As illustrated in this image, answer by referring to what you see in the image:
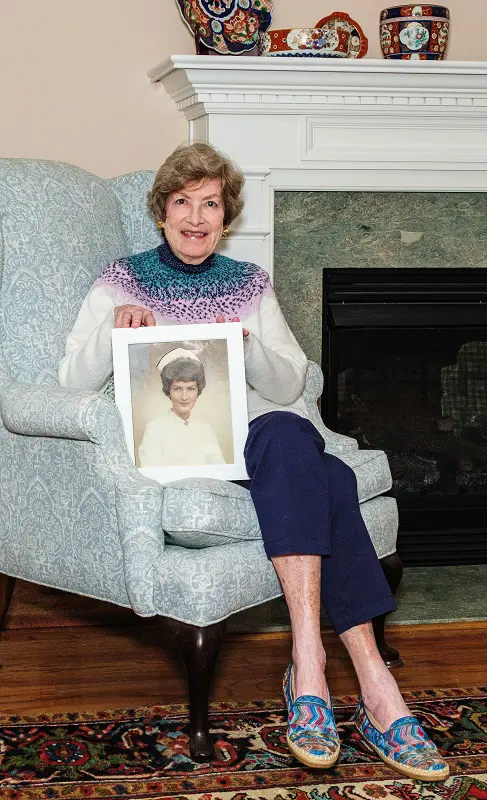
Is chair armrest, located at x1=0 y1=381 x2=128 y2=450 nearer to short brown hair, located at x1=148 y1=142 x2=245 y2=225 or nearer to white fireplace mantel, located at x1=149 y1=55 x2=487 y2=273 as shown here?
short brown hair, located at x1=148 y1=142 x2=245 y2=225

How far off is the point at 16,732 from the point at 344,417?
144cm

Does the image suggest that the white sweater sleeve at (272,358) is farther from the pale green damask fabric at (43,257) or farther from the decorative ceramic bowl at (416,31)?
the decorative ceramic bowl at (416,31)

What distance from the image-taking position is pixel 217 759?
184 centimetres

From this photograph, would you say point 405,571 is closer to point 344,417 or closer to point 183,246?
point 344,417

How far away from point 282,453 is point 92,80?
149 cm

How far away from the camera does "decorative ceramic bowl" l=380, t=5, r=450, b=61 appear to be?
2.78 m

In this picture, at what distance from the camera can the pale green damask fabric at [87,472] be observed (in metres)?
1.87

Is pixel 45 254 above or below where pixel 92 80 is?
below

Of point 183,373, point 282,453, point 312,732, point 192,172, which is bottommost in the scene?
point 312,732

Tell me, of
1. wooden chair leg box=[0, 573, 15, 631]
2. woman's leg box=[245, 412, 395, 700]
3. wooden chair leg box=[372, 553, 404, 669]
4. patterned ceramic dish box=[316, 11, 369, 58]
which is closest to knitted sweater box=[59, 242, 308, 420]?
woman's leg box=[245, 412, 395, 700]

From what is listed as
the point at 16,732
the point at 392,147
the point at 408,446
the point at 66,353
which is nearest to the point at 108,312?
the point at 66,353

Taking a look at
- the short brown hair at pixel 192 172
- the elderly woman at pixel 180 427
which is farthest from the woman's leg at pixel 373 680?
the short brown hair at pixel 192 172

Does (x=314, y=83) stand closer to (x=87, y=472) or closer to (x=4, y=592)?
(x=87, y=472)

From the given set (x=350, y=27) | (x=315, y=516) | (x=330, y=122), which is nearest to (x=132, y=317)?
(x=315, y=516)
